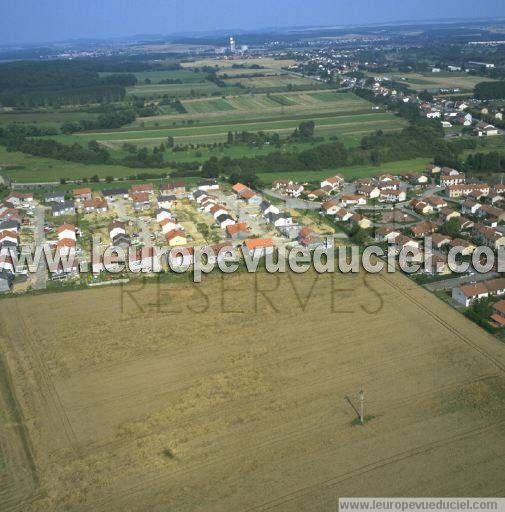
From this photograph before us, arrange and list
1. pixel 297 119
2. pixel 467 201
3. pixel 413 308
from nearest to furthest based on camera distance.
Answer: pixel 413 308 → pixel 467 201 → pixel 297 119

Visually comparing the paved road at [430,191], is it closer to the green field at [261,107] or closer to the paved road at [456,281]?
the paved road at [456,281]

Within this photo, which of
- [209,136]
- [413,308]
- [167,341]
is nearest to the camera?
[167,341]

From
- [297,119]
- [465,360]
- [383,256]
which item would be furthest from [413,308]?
[297,119]

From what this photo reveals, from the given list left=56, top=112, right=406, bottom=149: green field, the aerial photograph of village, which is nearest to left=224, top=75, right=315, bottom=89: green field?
left=56, top=112, right=406, bottom=149: green field

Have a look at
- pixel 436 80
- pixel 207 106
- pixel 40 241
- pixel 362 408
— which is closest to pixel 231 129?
pixel 207 106

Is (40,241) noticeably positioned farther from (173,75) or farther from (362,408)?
(173,75)

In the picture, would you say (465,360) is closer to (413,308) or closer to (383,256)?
(413,308)

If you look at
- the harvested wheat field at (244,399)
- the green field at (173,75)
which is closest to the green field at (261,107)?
the green field at (173,75)
